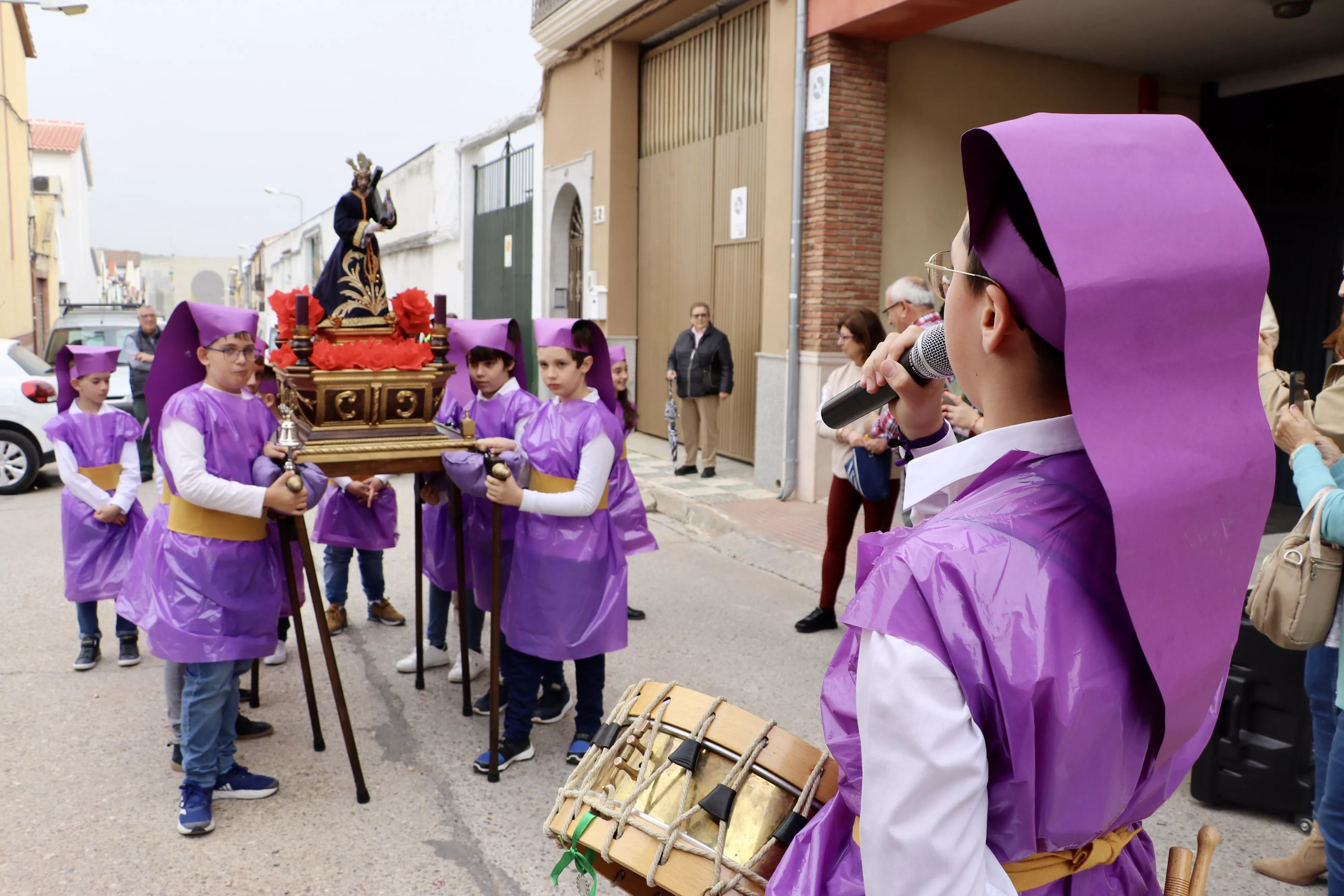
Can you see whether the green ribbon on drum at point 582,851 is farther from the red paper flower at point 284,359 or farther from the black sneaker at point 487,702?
the black sneaker at point 487,702

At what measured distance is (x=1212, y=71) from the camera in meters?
9.63

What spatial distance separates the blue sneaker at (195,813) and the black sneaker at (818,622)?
326 centimetres

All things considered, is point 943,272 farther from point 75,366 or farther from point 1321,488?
point 75,366

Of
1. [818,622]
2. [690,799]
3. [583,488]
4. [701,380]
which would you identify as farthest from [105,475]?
[701,380]

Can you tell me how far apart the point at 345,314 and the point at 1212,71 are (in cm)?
922

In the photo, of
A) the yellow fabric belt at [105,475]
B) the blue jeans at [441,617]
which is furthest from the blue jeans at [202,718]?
the yellow fabric belt at [105,475]

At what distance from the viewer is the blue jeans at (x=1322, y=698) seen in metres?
2.83

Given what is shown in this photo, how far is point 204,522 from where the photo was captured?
3537mm

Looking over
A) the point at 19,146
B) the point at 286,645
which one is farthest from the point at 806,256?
the point at 19,146

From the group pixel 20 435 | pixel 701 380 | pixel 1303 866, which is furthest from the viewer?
pixel 20 435

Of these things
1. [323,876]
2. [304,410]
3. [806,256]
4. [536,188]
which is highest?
[536,188]

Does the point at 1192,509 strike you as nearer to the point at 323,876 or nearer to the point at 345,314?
the point at 323,876

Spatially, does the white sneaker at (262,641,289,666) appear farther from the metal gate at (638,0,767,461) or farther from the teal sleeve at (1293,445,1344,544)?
the metal gate at (638,0,767,461)

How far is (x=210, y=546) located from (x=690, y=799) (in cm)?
259
